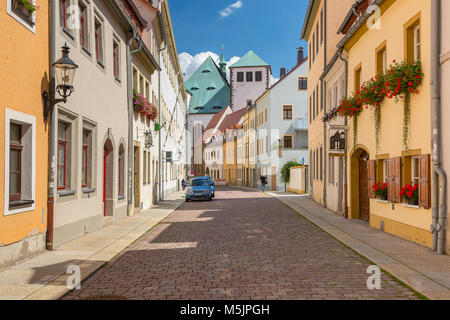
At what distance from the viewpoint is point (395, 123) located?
11.9m

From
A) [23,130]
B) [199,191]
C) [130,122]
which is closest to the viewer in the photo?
[23,130]

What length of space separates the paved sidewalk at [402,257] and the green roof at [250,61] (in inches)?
2795

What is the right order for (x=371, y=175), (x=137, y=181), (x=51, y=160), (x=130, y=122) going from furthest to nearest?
(x=137, y=181)
(x=130, y=122)
(x=371, y=175)
(x=51, y=160)

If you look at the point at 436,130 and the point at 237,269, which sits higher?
the point at 436,130

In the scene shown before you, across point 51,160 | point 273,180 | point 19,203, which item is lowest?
point 273,180

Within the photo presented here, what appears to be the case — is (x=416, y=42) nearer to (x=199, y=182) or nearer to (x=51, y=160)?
(x=51, y=160)

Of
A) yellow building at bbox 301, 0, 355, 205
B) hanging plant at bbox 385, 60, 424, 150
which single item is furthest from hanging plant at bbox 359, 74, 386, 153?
yellow building at bbox 301, 0, 355, 205

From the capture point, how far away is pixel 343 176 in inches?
709

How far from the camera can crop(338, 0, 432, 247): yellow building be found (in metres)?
10.1

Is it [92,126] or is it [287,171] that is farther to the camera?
[287,171]

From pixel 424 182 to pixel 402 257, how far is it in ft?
6.19

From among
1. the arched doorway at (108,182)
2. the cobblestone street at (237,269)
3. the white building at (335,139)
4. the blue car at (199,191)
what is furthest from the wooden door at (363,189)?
the blue car at (199,191)

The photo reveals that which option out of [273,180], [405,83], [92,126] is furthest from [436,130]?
[273,180]
